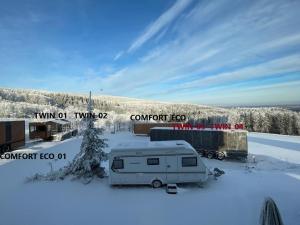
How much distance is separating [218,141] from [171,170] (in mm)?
11047

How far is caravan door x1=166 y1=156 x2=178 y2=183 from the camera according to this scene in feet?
39.5

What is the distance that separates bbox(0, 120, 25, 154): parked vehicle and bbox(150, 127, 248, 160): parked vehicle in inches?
605

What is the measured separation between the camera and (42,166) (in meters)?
18.3

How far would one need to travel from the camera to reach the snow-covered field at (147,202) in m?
9.01

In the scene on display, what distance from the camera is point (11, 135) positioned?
2464 cm

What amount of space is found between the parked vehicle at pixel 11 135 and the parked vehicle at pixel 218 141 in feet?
50.4

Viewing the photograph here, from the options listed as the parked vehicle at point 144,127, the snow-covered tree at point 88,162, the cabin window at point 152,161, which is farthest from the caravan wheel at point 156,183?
the parked vehicle at point 144,127

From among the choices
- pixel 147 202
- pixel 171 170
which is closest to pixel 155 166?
pixel 171 170

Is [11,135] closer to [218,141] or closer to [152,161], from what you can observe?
[152,161]

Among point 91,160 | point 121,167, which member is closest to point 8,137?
point 91,160

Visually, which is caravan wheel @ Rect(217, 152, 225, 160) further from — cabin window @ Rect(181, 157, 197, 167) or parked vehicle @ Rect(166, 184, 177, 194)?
parked vehicle @ Rect(166, 184, 177, 194)

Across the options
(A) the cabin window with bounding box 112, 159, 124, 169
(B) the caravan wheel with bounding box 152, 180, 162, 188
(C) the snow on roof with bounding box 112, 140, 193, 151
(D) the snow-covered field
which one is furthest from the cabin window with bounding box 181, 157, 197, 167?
(A) the cabin window with bounding box 112, 159, 124, 169

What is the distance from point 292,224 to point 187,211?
3.40 meters

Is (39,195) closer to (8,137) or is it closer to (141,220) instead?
(141,220)
